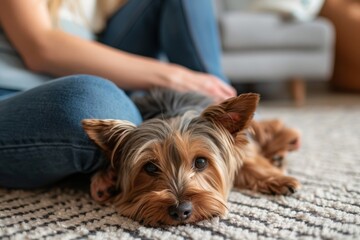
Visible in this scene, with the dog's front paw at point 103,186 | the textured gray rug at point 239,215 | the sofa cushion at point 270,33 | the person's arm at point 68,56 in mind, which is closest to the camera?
the textured gray rug at point 239,215

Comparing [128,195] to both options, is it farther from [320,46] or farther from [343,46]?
[343,46]

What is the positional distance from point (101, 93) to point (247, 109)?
36 centimetres

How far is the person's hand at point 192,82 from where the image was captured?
54.4 inches

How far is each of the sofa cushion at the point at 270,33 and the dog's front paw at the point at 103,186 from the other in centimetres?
191

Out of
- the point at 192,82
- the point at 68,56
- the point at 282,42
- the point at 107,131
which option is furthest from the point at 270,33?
the point at 107,131

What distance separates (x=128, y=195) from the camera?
106cm

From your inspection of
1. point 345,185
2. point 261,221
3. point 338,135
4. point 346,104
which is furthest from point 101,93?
point 346,104

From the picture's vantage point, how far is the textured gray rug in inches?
35.0

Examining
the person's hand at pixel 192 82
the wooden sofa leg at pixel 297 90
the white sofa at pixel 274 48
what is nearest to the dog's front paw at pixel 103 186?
the person's hand at pixel 192 82

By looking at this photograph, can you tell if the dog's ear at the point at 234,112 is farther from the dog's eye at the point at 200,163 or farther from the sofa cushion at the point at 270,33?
the sofa cushion at the point at 270,33

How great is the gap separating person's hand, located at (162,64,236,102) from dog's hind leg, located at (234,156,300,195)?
26 cm

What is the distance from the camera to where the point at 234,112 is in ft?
3.37

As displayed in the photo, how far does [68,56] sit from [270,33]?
72.2 inches

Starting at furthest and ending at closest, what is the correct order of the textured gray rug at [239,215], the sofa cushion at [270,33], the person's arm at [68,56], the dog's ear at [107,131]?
the sofa cushion at [270,33] → the person's arm at [68,56] → the dog's ear at [107,131] → the textured gray rug at [239,215]
